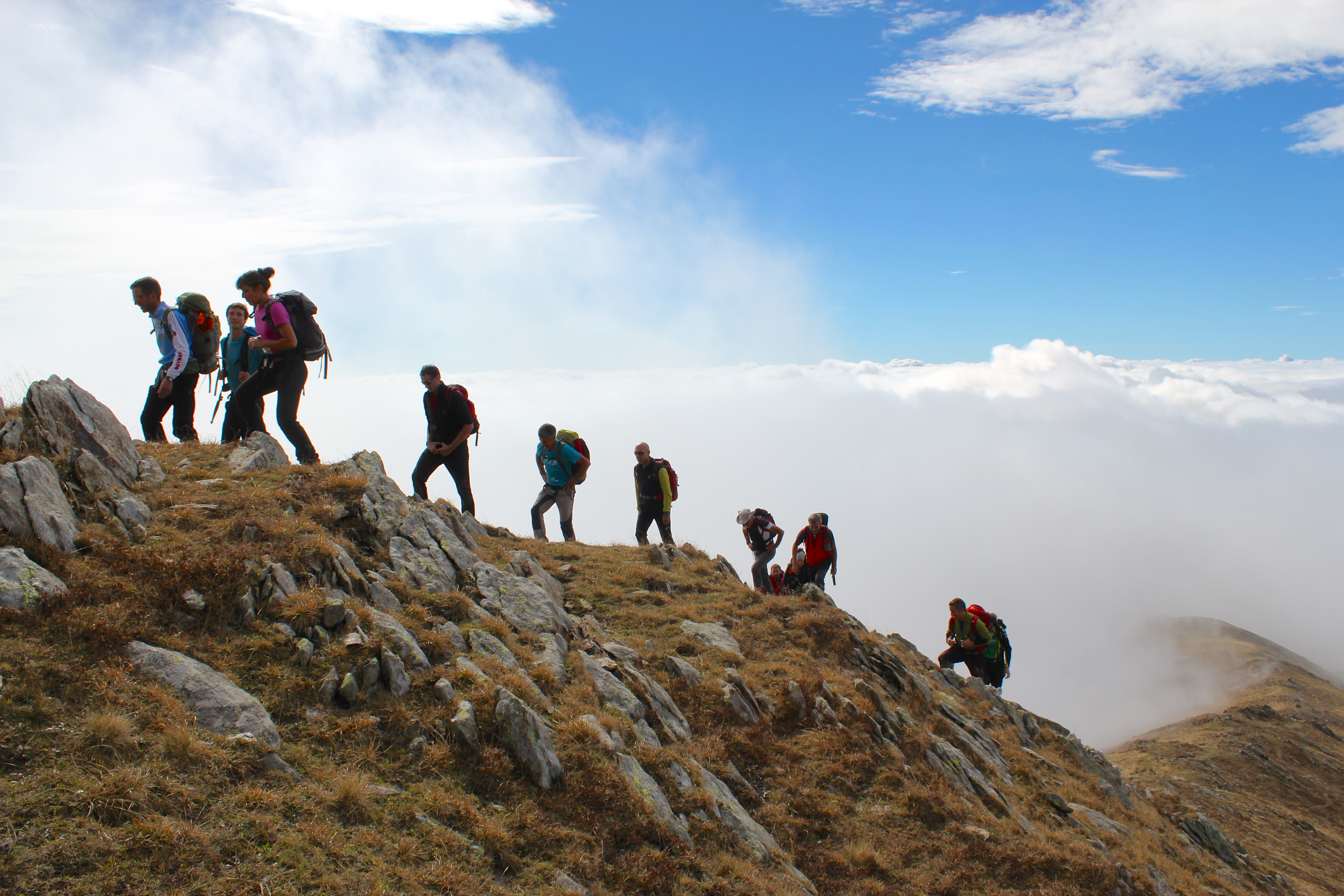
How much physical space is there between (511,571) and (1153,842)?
1462 cm

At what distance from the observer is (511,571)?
12.9m

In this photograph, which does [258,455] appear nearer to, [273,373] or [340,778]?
[273,373]

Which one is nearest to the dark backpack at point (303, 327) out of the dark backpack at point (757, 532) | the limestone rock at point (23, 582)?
the limestone rock at point (23, 582)

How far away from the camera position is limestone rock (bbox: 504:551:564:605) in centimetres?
1303

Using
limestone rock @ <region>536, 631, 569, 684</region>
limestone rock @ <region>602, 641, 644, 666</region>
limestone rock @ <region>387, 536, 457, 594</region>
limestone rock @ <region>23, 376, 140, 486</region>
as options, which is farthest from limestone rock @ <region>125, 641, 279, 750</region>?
limestone rock @ <region>602, 641, 644, 666</region>

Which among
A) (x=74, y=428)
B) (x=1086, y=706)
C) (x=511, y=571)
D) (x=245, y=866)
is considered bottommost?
(x=1086, y=706)

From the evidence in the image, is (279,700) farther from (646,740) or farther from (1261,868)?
(1261,868)

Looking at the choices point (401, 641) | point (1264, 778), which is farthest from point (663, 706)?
point (1264, 778)

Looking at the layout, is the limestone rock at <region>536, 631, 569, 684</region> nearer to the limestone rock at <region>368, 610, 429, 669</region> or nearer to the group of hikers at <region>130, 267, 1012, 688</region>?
the limestone rock at <region>368, 610, 429, 669</region>

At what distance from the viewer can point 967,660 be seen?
19.3 m

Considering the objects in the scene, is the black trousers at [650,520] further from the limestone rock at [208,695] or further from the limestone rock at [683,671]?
the limestone rock at [208,695]

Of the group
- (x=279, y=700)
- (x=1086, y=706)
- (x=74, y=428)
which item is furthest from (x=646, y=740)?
(x=1086, y=706)

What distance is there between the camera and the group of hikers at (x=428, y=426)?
39.5 feet

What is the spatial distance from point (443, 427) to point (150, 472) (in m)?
5.17
